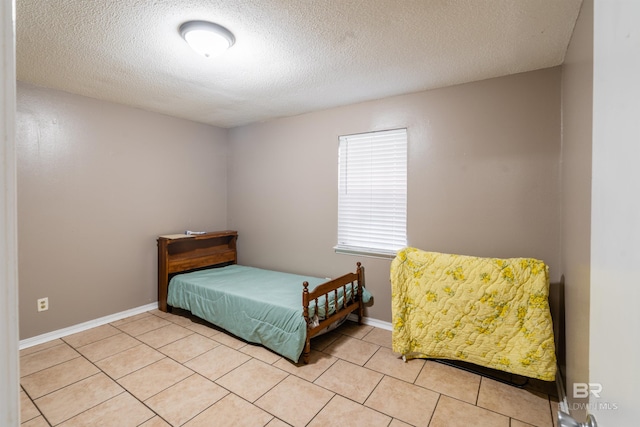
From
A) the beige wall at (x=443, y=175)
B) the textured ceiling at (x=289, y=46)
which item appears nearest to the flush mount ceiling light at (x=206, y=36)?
the textured ceiling at (x=289, y=46)

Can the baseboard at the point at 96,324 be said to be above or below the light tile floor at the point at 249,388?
above

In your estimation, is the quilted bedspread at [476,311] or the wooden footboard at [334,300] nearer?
the quilted bedspread at [476,311]

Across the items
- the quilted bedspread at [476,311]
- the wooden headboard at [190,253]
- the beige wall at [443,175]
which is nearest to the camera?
the quilted bedspread at [476,311]

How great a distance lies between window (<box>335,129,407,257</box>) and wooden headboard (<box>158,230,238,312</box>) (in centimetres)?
166

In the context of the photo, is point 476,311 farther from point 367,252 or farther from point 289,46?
point 289,46

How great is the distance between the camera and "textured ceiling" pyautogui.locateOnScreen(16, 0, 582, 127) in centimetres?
168

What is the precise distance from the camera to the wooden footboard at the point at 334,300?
7.98 ft

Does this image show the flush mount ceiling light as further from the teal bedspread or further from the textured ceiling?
the teal bedspread

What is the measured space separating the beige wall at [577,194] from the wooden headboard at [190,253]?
3.54m

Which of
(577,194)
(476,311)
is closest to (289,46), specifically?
(577,194)

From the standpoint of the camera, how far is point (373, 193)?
318cm

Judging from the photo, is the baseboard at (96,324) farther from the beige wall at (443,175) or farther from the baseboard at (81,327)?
the beige wall at (443,175)

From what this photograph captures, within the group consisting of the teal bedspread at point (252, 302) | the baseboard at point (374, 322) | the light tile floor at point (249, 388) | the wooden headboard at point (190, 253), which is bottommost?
the light tile floor at point (249, 388)

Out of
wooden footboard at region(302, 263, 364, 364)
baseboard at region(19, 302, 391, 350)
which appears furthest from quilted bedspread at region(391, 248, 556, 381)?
baseboard at region(19, 302, 391, 350)
